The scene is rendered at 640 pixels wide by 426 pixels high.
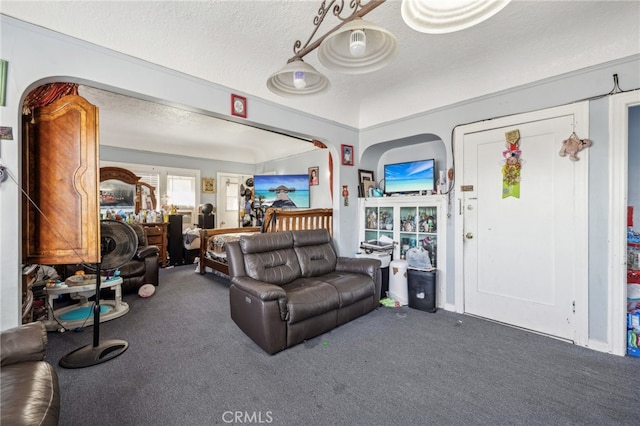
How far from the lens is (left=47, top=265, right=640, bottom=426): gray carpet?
63.2 inches

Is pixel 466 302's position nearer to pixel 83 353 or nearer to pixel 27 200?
pixel 83 353

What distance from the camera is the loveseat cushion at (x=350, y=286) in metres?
2.73

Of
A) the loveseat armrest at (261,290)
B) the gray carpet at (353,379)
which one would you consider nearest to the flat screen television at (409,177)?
the gray carpet at (353,379)

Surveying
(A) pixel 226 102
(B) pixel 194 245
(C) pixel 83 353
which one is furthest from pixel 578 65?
(B) pixel 194 245

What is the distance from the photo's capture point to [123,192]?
552cm

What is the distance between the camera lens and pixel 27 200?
187cm

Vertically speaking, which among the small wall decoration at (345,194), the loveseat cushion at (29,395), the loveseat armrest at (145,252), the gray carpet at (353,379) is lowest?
the gray carpet at (353,379)

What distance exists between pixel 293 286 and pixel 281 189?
333 cm

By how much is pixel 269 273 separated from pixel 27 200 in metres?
1.91

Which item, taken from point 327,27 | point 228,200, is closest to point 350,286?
point 327,27

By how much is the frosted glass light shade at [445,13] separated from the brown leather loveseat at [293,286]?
2006mm

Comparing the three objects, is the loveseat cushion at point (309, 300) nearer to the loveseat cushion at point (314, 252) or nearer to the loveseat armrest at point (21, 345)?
the loveseat cushion at point (314, 252)

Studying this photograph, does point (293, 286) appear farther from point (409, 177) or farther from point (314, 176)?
point (314, 176)

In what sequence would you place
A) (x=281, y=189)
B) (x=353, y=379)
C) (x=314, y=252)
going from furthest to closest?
1. (x=281, y=189)
2. (x=314, y=252)
3. (x=353, y=379)
